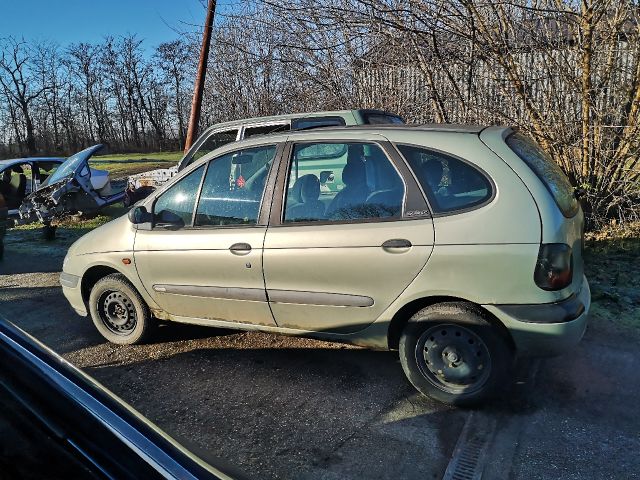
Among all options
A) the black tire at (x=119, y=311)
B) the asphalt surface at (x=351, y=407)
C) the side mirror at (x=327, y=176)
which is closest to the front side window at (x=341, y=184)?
the side mirror at (x=327, y=176)

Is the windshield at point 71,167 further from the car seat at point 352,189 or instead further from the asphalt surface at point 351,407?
the car seat at point 352,189

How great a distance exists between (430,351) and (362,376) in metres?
0.69

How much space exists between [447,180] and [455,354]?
1.10 meters

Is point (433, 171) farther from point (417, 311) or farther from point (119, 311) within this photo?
point (119, 311)

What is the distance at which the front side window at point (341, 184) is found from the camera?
10.4 ft

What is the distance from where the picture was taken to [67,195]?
33.8 ft

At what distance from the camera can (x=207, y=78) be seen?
14641 millimetres

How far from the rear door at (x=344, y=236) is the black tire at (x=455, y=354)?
28cm

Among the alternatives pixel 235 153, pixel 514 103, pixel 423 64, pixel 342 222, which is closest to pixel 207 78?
pixel 423 64

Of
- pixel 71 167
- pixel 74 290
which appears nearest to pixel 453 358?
pixel 74 290

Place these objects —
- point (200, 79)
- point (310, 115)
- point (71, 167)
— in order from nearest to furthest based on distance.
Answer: point (310, 115), point (71, 167), point (200, 79)

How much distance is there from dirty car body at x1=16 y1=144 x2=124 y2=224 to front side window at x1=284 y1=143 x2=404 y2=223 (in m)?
8.36

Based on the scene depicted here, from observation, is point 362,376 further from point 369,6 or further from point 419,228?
point 369,6

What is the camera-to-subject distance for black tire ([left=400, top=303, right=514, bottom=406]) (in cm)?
293
